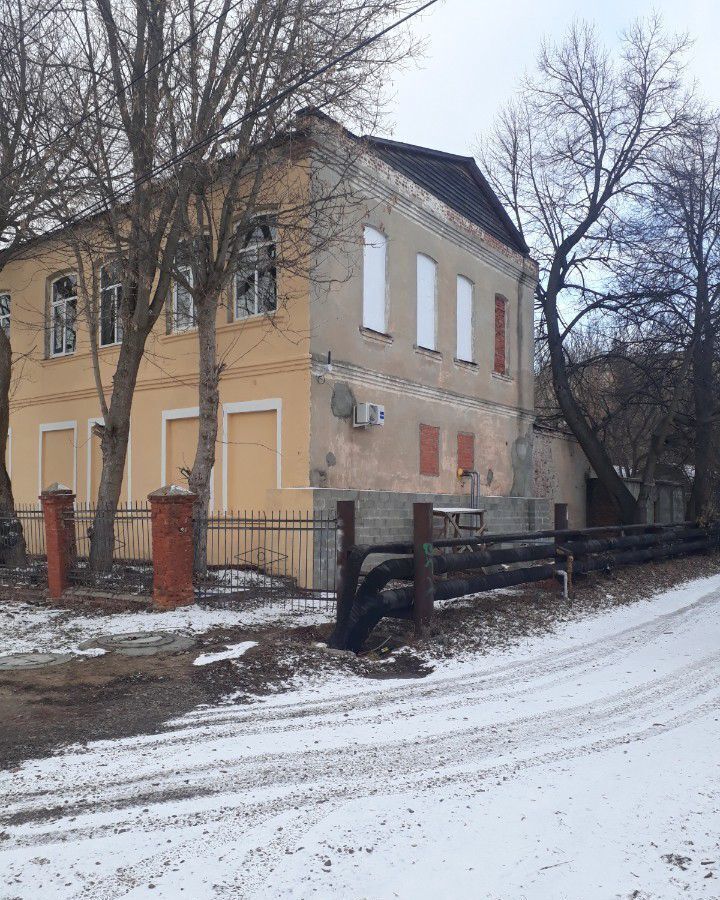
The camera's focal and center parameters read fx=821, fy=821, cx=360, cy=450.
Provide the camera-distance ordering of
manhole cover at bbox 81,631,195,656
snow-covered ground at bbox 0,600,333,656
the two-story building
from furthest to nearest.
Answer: the two-story building → snow-covered ground at bbox 0,600,333,656 → manhole cover at bbox 81,631,195,656

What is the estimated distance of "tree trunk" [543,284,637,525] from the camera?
917 inches

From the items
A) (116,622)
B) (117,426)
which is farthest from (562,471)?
(116,622)

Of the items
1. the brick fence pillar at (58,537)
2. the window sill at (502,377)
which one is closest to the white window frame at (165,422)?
the brick fence pillar at (58,537)

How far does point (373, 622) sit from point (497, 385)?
492 inches

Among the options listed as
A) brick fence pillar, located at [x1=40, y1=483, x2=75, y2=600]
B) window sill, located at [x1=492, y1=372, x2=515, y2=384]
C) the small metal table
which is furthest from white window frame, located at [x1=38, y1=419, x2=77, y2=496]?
window sill, located at [x1=492, y1=372, x2=515, y2=384]

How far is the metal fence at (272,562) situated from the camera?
11812 millimetres

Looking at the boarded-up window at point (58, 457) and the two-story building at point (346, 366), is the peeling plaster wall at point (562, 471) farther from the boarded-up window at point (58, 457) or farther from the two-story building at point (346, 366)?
the boarded-up window at point (58, 457)

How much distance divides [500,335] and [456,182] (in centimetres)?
391

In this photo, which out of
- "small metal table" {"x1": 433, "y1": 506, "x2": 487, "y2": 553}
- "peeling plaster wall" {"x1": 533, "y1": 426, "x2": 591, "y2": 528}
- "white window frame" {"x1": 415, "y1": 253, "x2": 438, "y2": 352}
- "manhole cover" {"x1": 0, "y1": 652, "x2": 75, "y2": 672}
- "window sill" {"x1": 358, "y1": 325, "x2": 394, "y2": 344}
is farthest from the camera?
"peeling plaster wall" {"x1": 533, "y1": 426, "x2": 591, "y2": 528}

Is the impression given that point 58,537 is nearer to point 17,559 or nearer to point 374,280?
point 17,559

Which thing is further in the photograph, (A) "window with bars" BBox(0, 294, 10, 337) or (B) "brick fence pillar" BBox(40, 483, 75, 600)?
(A) "window with bars" BBox(0, 294, 10, 337)

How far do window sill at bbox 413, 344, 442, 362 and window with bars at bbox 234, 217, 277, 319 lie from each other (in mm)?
3581

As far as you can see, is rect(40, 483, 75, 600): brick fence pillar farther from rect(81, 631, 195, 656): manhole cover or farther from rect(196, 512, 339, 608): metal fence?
rect(81, 631, 195, 656): manhole cover

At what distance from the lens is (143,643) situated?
8961mm
